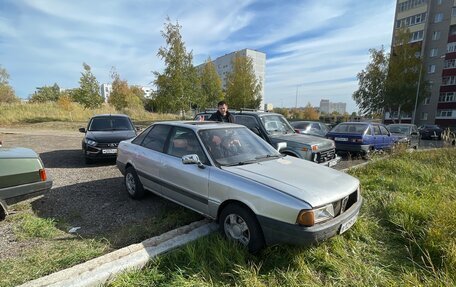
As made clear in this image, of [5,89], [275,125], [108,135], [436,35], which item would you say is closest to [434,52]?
[436,35]

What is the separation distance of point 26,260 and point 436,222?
510cm

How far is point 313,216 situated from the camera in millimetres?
2594

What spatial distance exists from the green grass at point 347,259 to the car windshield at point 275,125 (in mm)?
3592

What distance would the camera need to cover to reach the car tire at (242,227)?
9.47ft

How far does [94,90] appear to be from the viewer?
25.9 metres

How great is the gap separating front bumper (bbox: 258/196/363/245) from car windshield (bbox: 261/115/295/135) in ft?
14.7

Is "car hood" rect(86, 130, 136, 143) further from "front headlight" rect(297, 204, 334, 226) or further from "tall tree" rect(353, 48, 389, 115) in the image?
"tall tree" rect(353, 48, 389, 115)

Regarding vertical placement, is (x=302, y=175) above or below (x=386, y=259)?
above

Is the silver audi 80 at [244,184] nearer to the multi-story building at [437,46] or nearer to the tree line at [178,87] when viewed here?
the tree line at [178,87]

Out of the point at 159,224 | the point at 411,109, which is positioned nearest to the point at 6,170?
the point at 159,224

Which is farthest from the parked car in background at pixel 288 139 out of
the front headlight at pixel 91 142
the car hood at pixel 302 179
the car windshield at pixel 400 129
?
the car windshield at pixel 400 129

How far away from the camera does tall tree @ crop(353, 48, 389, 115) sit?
3300cm

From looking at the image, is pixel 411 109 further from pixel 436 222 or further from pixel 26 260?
pixel 26 260

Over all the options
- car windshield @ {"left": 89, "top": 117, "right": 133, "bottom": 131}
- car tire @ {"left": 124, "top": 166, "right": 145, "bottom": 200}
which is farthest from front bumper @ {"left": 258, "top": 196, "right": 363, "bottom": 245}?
car windshield @ {"left": 89, "top": 117, "right": 133, "bottom": 131}
